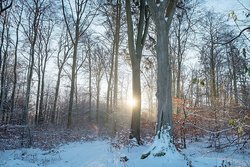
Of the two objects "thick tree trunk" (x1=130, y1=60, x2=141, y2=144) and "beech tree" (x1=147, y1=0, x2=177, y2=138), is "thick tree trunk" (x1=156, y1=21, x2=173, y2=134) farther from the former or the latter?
"thick tree trunk" (x1=130, y1=60, x2=141, y2=144)

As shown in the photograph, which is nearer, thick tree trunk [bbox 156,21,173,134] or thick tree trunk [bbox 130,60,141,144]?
thick tree trunk [bbox 156,21,173,134]

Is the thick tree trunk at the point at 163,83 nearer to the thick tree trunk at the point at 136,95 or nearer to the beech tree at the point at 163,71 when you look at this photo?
the beech tree at the point at 163,71

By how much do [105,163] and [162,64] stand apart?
3.59 m

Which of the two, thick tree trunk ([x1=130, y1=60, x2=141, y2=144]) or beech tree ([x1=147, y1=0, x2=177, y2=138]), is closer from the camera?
beech tree ([x1=147, y1=0, x2=177, y2=138])

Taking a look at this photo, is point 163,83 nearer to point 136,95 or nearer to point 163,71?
point 163,71

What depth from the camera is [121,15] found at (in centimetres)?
1789

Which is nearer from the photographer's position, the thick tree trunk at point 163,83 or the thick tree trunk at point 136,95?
the thick tree trunk at point 163,83

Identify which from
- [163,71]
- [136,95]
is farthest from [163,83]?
[136,95]

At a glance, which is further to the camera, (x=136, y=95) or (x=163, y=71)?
(x=136, y=95)

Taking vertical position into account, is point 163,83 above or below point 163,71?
below

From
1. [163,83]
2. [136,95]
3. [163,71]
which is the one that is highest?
[163,71]

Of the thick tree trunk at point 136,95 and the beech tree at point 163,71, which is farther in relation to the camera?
the thick tree trunk at point 136,95

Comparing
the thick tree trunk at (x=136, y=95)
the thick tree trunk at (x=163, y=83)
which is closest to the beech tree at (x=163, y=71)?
the thick tree trunk at (x=163, y=83)

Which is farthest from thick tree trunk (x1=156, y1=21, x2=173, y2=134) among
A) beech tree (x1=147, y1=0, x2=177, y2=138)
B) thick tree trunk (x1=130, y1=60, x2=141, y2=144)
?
thick tree trunk (x1=130, y1=60, x2=141, y2=144)
